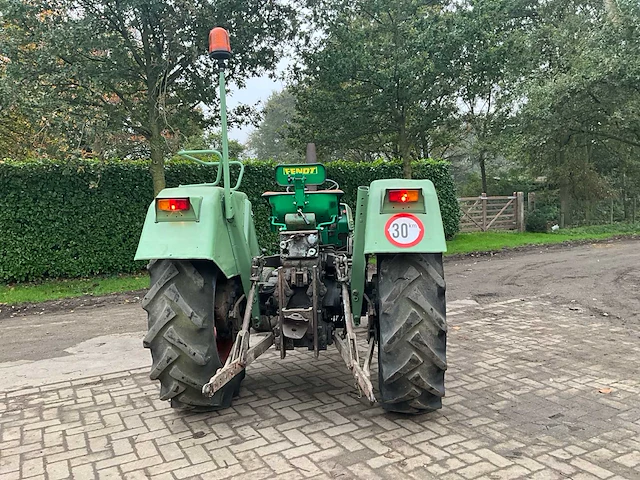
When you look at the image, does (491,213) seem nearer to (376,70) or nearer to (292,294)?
(376,70)

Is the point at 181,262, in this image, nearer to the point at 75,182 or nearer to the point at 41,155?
the point at 41,155

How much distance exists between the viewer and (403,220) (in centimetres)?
384

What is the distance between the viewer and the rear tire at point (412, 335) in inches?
146

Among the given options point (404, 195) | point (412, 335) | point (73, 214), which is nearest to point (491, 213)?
point (73, 214)

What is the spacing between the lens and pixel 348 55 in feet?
46.1

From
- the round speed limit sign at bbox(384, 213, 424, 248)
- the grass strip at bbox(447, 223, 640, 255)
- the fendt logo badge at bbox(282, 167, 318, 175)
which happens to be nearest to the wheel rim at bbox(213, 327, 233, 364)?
the fendt logo badge at bbox(282, 167, 318, 175)

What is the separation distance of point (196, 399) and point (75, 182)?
905 cm

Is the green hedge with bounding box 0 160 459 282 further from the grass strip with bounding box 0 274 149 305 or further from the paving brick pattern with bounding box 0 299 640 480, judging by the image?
the paving brick pattern with bounding box 0 299 640 480

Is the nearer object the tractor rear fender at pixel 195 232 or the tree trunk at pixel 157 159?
the tractor rear fender at pixel 195 232

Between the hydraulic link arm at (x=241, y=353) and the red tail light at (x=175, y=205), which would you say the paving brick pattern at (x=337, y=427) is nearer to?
the hydraulic link arm at (x=241, y=353)

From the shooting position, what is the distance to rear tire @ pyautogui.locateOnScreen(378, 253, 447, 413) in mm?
3715

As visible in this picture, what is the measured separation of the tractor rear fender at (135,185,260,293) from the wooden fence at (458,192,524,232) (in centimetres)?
1708

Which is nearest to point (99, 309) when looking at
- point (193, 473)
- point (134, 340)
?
point (134, 340)

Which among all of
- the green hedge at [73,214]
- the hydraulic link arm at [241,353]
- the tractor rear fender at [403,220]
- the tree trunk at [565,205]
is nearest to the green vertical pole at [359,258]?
the tractor rear fender at [403,220]
